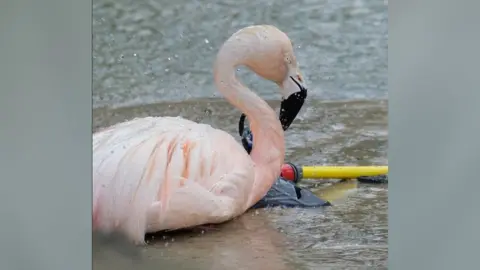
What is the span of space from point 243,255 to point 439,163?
644mm

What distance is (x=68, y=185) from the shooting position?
5.52 feet

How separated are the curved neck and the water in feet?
0.08

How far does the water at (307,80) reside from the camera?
1.65m

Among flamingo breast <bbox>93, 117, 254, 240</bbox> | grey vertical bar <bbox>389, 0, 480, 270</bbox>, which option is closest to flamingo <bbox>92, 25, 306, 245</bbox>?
flamingo breast <bbox>93, 117, 254, 240</bbox>

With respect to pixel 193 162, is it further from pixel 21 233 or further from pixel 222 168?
pixel 21 233

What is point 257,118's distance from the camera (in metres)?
1.66

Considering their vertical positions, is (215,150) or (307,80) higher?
(307,80)

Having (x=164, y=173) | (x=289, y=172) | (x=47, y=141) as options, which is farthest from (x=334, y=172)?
(x=47, y=141)

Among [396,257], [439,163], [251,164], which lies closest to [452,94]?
[439,163]

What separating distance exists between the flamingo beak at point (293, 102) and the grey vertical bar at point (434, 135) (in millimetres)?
268

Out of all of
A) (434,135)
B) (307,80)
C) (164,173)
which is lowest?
(164,173)

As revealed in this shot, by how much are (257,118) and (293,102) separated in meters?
0.12

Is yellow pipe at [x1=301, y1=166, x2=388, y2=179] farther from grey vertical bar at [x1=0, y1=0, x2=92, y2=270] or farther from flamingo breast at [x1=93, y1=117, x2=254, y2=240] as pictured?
grey vertical bar at [x1=0, y1=0, x2=92, y2=270]

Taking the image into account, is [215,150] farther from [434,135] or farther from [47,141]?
[434,135]
